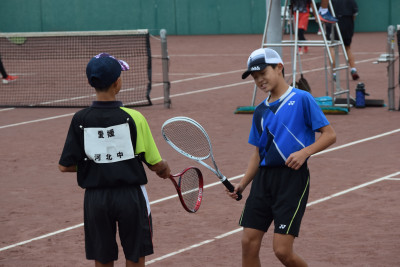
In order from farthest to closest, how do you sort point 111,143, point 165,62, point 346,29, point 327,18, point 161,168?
point 346,29 < point 165,62 < point 327,18 < point 161,168 < point 111,143

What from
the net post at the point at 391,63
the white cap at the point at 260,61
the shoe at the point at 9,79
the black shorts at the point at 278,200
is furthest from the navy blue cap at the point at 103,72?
the shoe at the point at 9,79

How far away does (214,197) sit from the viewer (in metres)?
8.13

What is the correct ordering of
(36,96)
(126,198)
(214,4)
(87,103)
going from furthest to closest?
1. (214,4)
2. (36,96)
3. (87,103)
4. (126,198)

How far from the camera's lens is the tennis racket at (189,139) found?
5.12 meters

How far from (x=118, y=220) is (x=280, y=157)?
108 cm

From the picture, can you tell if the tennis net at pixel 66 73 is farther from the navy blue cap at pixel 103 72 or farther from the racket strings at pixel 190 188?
the navy blue cap at pixel 103 72

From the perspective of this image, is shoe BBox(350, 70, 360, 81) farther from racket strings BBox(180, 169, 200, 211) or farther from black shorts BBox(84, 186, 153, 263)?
black shorts BBox(84, 186, 153, 263)

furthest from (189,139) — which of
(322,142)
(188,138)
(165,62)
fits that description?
(165,62)

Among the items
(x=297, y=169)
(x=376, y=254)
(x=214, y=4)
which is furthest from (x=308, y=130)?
(x=214, y=4)

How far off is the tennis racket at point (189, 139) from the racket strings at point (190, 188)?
0.11 m

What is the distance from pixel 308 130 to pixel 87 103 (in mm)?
10688

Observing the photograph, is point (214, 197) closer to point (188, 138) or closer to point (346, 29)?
point (188, 138)

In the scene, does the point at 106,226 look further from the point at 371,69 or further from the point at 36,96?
the point at 371,69

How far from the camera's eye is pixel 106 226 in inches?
177
